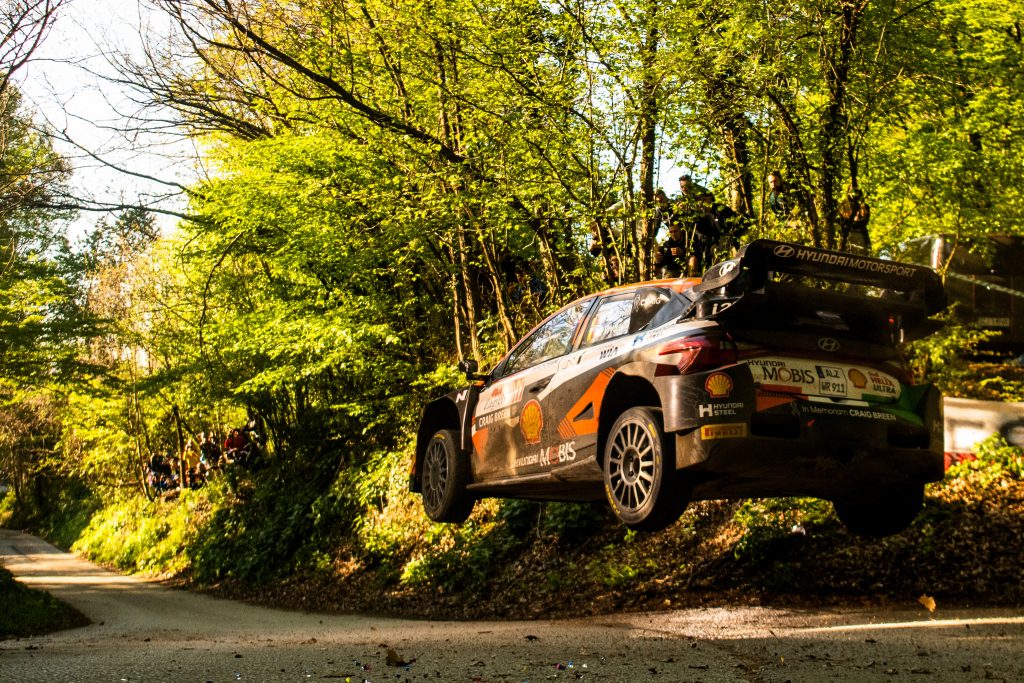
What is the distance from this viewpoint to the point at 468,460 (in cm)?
827

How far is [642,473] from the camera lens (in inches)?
223

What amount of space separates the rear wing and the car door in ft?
5.00

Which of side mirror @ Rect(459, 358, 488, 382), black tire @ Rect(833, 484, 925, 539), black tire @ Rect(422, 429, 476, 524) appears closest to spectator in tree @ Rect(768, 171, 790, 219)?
side mirror @ Rect(459, 358, 488, 382)

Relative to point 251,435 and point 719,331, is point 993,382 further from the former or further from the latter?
point 251,435

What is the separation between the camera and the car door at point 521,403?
6969mm

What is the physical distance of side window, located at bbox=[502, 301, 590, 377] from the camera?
23.1 feet

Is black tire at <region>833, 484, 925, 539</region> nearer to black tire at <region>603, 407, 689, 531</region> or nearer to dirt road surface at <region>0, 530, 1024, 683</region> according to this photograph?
dirt road surface at <region>0, 530, 1024, 683</region>

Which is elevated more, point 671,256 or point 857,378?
point 671,256

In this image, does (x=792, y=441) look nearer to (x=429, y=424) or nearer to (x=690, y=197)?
(x=429, y=424)

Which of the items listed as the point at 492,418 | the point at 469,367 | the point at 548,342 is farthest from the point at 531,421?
the point at 469,367

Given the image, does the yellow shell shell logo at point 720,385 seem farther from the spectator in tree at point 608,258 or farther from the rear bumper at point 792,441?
the spectator in tree at point 608,258

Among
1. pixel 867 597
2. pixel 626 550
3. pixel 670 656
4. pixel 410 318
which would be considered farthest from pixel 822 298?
pixel 410 318

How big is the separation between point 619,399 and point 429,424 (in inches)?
Answer: 129

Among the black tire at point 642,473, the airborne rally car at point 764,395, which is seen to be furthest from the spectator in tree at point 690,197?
the black tire at point 642,473
